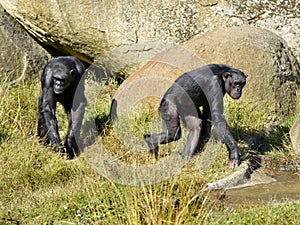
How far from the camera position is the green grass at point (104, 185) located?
4.95 meters

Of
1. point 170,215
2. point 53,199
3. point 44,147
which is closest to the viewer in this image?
point 170,215

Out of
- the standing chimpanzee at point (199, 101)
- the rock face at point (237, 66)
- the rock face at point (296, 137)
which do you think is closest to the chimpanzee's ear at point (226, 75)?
the standing chimpanzee at point (199, 101)

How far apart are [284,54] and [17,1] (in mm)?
4115

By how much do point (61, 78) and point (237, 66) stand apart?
9.03 ft

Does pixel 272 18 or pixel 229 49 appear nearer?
pixel 229 49

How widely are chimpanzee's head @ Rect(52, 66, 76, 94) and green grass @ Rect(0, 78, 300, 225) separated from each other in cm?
66

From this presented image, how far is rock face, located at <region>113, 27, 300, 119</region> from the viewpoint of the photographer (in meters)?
8.47

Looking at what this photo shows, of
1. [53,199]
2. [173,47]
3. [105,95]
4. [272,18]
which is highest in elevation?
[272,18]

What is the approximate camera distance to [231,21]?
31.6 ft

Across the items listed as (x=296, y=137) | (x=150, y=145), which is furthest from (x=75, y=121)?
(x=296, y=137)

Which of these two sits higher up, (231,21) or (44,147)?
(231,21)

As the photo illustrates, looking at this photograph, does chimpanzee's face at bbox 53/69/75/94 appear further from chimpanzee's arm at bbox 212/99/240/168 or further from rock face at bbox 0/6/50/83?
rock face at bbox 0/6/50/83

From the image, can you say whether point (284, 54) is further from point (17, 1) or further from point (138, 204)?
point (138, 204)

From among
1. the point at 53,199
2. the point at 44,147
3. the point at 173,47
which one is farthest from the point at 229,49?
the point at 53,199
